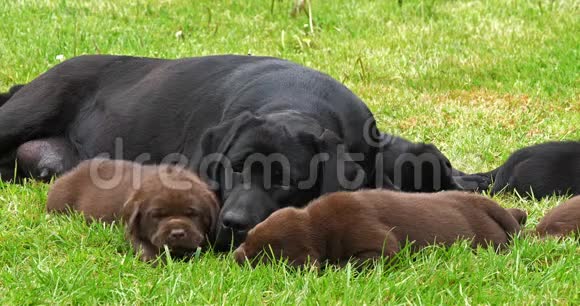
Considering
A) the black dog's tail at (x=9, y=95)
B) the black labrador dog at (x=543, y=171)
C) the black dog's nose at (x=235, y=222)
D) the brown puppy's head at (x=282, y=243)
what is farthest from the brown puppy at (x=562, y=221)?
the black dog's tail at (x=9, y=95)

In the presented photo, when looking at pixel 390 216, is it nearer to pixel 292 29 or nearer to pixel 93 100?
pixel 93 100

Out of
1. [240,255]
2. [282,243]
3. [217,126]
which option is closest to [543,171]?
[217,126]

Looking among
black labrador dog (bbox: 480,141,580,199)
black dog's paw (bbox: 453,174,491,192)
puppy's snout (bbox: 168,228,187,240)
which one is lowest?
black dog's paw (bbox: 453,174,491,192)

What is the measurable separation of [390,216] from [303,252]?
50 centimetres

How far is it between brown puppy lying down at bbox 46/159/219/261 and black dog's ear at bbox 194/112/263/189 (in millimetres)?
126

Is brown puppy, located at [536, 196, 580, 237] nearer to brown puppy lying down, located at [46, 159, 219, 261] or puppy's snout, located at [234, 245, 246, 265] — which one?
puppy's snout, located at [234, 245, 246, 265]

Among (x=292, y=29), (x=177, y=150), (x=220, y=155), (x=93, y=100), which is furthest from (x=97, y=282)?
(x=292, y=29)

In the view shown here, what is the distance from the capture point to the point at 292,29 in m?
11.5

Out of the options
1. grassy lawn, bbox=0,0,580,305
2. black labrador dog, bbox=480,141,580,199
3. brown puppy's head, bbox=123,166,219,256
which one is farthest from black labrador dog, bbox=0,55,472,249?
grassy lawn, bbox=0,0,580,305

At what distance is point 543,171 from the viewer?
6.47 meters

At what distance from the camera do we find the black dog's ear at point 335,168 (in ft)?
16.6

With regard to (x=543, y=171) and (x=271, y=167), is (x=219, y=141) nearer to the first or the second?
(x=271, y=167)

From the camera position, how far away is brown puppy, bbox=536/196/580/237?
4.96 meters

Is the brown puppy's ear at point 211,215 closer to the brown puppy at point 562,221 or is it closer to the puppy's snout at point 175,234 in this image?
the puppy's snout at point 175,234
